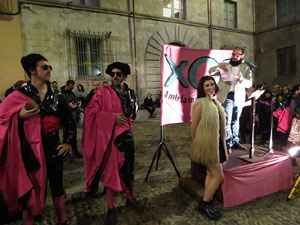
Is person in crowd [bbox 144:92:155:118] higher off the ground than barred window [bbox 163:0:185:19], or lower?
lower

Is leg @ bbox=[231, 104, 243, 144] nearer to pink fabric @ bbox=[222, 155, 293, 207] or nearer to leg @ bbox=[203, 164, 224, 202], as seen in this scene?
pink fabric @ bbox=[222, 155, 293, 207]

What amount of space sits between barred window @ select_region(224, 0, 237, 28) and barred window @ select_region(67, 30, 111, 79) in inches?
335

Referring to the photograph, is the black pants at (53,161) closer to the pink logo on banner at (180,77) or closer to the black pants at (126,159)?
the black pants at (126,159)

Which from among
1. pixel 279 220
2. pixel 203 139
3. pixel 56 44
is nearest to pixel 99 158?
pixel 203 139

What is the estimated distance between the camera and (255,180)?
2.82 metres

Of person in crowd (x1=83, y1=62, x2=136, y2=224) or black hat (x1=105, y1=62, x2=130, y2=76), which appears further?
black hat (x1=105, y1=62, x2=130, y2=76)

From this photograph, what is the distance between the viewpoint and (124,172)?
255 cm

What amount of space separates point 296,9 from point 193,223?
15763 mm

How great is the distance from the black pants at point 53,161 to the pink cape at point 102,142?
1.11 ft

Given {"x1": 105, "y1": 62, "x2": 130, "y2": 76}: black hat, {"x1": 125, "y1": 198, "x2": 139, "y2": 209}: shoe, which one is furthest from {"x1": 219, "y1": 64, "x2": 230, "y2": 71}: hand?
{"x1": 125, "y1": 198, "x2": 139, "y2": 209}: shoe

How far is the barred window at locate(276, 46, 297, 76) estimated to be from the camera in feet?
44.3

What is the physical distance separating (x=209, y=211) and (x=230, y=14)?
1529 cm

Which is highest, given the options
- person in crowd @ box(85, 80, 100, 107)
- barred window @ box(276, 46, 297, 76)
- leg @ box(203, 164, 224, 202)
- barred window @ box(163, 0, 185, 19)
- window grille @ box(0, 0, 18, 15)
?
barred window @ box(163, 0, 185, 19)

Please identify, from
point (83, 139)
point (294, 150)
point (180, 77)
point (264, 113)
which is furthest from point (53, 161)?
point (264, 113)
